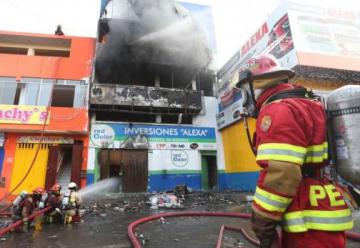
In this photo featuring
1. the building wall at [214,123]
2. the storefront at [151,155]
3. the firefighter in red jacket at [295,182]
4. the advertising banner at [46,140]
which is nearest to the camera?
the firefighter in red jacket at [295,182]

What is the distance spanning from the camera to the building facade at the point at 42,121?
13.8 metres

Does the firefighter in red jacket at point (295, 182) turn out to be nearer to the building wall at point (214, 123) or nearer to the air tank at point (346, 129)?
the air tank at point (346, 129)

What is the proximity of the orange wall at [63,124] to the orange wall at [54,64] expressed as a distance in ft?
6.74

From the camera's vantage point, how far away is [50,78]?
14.9 m

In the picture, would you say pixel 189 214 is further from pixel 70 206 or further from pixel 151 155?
pixel 151 155

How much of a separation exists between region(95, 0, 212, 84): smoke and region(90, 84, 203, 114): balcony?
223 centimetres

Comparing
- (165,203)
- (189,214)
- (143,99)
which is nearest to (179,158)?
(143,99)

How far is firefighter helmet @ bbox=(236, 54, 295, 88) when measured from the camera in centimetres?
175

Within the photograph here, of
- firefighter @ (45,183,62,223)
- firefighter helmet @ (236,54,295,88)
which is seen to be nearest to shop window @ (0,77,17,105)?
firefighter @ (45,183,62,223)

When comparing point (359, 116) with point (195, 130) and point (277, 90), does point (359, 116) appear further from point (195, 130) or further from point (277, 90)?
point (195, 130)

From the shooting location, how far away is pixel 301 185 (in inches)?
59.6

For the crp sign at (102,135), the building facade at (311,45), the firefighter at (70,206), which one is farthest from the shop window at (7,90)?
the building facade at (311,45)

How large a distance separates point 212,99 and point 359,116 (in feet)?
53.5

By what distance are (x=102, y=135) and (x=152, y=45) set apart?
613 cm
